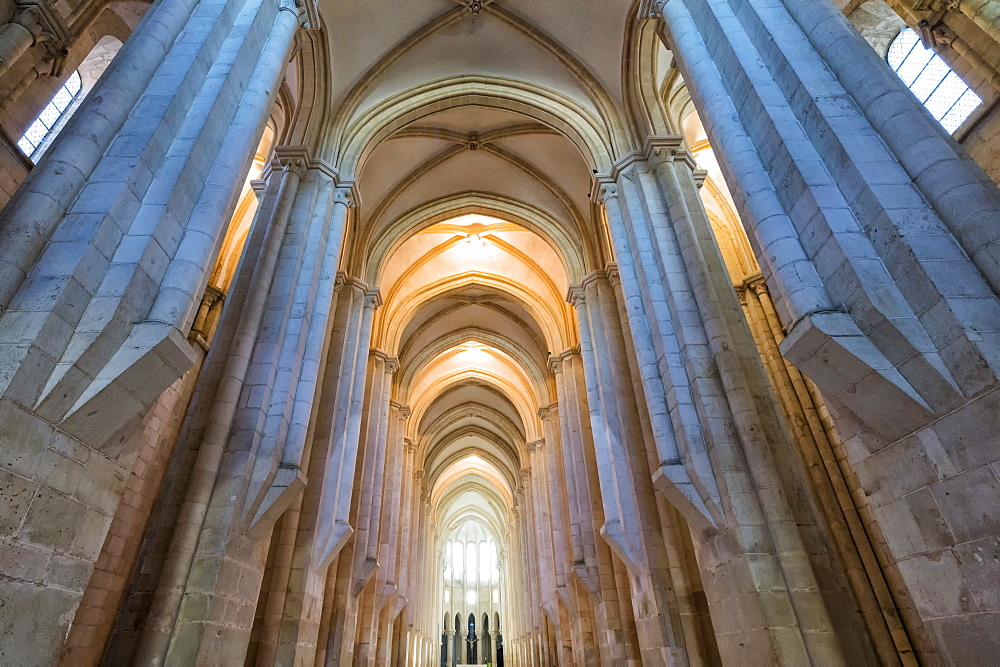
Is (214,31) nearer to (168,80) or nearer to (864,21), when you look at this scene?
(168,80)

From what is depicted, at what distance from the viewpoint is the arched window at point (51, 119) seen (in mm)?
9539

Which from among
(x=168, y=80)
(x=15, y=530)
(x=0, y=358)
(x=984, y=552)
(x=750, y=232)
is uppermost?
(x=168, y=80)

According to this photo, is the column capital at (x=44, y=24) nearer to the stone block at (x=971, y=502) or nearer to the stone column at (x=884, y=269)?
the stone column at (x=884, y=269)

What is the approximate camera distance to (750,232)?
5.52 m

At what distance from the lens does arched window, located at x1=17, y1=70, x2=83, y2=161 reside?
31.3ft

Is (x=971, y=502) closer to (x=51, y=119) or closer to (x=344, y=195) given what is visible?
(x=344, y=195)

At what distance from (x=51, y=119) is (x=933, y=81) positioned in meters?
16.9

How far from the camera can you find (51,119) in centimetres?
1021

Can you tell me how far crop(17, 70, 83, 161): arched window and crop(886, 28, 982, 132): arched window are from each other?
15.0m

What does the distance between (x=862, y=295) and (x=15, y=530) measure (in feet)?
20.0

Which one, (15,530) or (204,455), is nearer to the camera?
(15,530)

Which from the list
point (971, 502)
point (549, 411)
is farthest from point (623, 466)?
point (549, 411)

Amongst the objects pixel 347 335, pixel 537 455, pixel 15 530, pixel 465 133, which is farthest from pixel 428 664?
pixel 15 530

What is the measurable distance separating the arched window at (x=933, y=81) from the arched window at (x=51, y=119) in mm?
14969
